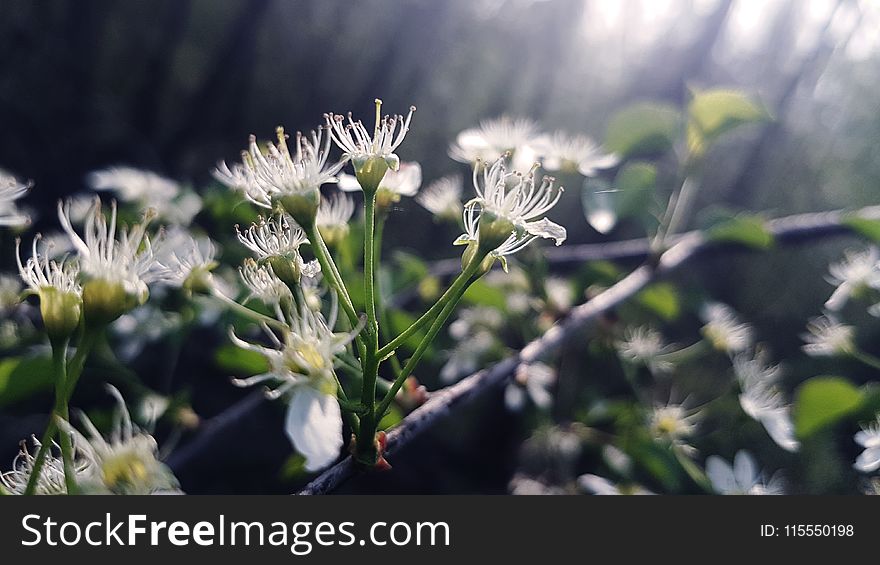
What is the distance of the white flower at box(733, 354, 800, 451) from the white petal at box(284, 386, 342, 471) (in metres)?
0.64

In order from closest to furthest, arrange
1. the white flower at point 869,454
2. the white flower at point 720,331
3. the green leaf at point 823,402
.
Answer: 1. the white flower at point 869,454
2. the green leaf at point 823,402
3. the white flower at point 720,331

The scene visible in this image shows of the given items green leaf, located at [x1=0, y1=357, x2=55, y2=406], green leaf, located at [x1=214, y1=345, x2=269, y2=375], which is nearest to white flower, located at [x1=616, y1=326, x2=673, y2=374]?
green leaf, located at [x1=214, y1=345, x2=269, y2=375]

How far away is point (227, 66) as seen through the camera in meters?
3.23

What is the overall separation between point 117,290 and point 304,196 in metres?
0.15

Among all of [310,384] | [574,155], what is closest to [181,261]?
[310,384]

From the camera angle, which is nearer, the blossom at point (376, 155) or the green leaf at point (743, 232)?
the blossom at point (376, 155)

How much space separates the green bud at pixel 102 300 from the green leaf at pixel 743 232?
0.84 m

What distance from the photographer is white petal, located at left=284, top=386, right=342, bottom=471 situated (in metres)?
0.44

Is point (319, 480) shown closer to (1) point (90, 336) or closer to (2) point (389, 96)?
(1) point (90, 336)

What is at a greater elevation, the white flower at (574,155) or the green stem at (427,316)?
the white flower at (574,155)

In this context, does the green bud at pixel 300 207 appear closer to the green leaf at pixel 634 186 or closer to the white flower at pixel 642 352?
the green leaf at pixel 634 186

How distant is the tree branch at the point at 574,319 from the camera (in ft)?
1.63

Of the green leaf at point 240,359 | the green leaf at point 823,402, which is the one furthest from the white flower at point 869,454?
the green leaf at point 240,359

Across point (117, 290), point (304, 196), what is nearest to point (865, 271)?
point (304, 196)
